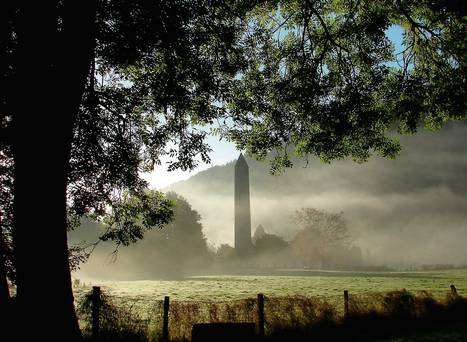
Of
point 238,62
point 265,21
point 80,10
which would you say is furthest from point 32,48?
point 265,21

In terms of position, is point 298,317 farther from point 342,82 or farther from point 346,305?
point 342,82

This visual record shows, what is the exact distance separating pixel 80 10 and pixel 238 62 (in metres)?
6.26

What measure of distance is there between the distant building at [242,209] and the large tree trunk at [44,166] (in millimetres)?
74847

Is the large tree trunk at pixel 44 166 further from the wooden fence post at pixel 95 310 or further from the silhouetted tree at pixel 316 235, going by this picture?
the silhouetted tree at pixel 316 235

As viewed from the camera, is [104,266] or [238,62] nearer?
[238,62]

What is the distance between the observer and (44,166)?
7.25m

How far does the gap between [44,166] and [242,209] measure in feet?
263

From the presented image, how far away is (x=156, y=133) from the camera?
13742 millimetres

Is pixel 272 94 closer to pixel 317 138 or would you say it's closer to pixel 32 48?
pixel 317 138

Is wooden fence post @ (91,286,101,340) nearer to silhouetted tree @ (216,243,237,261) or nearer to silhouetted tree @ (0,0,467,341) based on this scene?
silhouetted tree @ (0,0,467,341)

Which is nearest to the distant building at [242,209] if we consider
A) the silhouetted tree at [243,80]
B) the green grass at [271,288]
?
the green grass at [271,288]

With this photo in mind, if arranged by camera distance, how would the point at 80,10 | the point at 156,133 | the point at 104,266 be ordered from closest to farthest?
the point at 80,10 → the point at 156,133 → the point at 104,266

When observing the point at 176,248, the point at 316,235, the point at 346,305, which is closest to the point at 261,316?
the point at 346,305

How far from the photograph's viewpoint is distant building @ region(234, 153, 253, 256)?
8319cm
